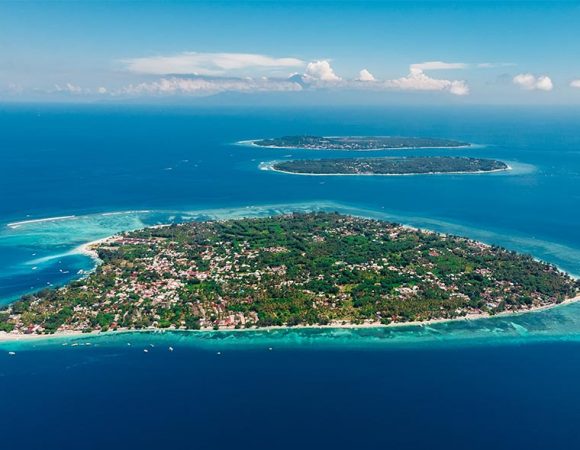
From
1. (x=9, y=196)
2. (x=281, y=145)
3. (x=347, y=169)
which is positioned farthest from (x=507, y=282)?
(x=281, y=145)

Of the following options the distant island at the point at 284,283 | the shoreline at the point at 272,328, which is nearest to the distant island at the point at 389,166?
the distant island at the point at 284,283

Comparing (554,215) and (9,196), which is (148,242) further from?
(554,215)

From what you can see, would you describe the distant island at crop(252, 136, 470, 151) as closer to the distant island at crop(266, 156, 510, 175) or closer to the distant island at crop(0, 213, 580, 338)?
the distant island at crop(266, 156, 510, 175)

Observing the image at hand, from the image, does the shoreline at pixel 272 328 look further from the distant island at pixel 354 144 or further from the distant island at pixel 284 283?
the distant island at pixel 354 144

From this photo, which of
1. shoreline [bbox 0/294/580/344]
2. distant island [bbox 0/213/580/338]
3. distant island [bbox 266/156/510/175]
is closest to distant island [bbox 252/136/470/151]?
distant island [bbox 266/156/510/175]

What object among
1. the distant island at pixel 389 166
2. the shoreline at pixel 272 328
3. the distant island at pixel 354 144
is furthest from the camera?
the distant island at pixel 354 144
